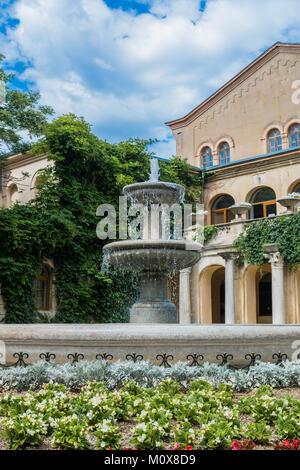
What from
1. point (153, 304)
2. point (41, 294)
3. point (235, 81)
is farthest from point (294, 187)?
point (153, 304)

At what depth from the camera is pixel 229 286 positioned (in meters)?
21.1

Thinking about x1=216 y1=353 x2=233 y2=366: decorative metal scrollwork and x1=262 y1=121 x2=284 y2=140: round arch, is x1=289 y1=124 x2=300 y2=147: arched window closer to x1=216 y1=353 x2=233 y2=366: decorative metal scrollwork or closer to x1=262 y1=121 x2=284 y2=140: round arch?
x1=262 y1=121 x2=284 y2=140: round arch

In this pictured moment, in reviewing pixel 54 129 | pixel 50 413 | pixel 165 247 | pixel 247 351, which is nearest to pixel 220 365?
pixel 247 351

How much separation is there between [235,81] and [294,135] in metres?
5.14

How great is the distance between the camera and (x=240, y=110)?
28.9m

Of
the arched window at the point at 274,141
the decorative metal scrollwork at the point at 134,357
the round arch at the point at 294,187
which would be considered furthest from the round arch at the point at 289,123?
the decorative metal scrollwork at the point at 134,357

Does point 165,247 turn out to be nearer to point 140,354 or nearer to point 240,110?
point 140,354

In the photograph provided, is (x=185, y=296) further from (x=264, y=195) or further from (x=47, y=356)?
(x=47, y=356)

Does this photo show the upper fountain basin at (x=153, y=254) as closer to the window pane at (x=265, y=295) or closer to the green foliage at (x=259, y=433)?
the green foliage at (x=259, y=433)

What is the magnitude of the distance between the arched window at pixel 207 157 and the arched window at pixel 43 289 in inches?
494

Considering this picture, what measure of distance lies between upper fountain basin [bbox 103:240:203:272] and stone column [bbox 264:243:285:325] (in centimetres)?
965

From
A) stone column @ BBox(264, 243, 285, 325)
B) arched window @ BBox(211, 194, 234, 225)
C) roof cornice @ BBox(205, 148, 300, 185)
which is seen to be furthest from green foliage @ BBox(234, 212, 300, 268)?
arched window @ BBox(211, 194, 234, 225)

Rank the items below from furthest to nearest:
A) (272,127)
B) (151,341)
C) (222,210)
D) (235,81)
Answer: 1. (235,81)
2. (222,210)
3. (272,127)
4. (151,341)

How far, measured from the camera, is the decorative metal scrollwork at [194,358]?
21.5 ft
